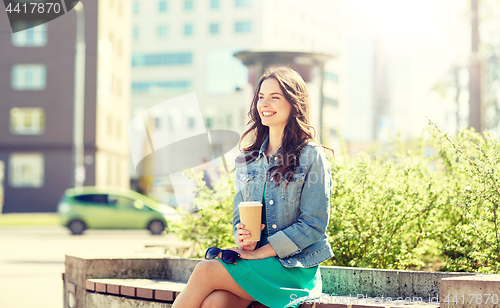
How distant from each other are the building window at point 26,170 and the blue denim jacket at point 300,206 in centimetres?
3604

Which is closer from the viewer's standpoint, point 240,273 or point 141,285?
point 240,273

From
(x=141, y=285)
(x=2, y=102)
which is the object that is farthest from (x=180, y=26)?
(x=141, y=285)

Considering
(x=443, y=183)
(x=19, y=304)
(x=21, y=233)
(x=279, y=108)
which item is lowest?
(x=21, y=233)

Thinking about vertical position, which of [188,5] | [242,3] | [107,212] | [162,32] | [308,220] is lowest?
[107,212]

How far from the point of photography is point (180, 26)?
70875 mm

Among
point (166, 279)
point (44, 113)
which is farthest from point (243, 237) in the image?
point (44, 113)

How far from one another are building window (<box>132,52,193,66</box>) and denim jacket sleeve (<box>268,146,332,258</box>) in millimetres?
67409

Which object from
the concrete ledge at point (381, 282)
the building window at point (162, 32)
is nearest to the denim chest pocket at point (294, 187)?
the concrete ledge at point (381, 282)

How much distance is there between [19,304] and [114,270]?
89.9 inches

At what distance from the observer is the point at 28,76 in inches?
1446

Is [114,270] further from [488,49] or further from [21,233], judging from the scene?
[488,49]

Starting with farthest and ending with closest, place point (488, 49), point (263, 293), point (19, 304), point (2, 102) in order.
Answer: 1. point (2, 102)
2. point (488, 49)
3. point (19, 304)
4. point (263, 293)

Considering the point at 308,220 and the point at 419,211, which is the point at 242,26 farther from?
the point at 308,220

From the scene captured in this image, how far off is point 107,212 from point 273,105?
16730mm
